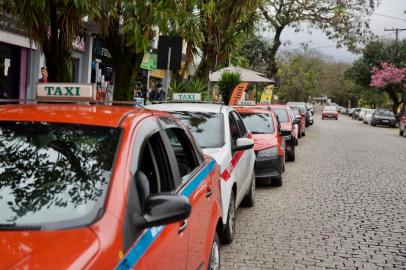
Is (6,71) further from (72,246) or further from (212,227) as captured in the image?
(72,246)

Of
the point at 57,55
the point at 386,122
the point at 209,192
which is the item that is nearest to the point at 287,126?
the point at 57,55

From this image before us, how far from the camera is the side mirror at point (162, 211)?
2.73 meters

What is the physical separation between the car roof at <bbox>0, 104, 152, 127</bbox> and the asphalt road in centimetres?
275

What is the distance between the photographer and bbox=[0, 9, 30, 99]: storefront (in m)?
13.5

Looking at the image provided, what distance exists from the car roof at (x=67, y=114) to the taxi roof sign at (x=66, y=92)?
0.95 m

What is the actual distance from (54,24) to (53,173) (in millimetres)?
4457

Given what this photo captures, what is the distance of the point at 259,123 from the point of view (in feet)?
38.8

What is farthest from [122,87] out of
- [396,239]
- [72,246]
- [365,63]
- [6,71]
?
[365,63]

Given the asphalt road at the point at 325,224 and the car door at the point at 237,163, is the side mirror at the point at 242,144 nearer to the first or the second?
the car door at the point at 237,163

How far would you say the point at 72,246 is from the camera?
7.77 ft

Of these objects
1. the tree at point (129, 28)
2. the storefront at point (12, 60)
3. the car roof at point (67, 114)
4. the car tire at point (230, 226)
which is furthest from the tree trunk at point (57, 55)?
the storefront at point (12, 60)

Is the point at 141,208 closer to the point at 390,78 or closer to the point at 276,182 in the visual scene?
the point at 276,182

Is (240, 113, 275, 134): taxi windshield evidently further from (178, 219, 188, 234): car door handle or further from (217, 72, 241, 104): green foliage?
(178, 219, 188, 234): car door handle

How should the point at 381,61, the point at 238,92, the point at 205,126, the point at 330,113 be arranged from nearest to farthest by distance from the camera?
the point at 205,126
the point at 238,92
the point at 381,61
the point at 330,113
